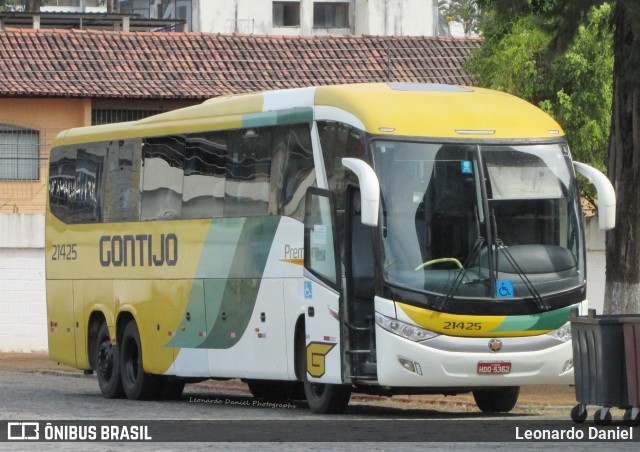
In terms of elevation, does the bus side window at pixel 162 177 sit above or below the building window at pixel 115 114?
below

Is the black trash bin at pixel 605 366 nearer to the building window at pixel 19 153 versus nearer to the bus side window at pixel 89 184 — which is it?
the bus side window at pixel 89 184

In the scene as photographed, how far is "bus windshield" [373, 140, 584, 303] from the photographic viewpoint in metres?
16.4

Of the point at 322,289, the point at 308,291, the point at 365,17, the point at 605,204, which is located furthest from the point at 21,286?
the point at 365,17

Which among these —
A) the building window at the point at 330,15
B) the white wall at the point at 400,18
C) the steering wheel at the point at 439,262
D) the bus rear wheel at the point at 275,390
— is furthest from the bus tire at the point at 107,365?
the building window at the point at 330,15

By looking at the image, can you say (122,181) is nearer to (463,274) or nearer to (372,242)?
(372,242)

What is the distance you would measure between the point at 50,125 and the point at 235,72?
533 centimetres

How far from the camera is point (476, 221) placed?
54.2 feet

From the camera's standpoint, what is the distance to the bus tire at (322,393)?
57.0 feet

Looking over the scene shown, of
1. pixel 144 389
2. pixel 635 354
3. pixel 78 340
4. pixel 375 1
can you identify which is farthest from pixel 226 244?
pixel 375 1

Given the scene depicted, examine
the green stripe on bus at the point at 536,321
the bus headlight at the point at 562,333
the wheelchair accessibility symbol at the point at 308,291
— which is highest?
the wheelchair accessibility symbol at the point at 308,291

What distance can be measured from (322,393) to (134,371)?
4.97 meters

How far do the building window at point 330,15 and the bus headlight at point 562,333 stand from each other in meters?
49.0

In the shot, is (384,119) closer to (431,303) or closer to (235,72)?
(431,303)

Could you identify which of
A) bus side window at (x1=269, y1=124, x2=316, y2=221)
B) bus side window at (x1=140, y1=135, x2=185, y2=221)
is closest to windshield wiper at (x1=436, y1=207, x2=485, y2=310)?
bus side window at (x1=269, y1=124, x2=316, y2=221)
